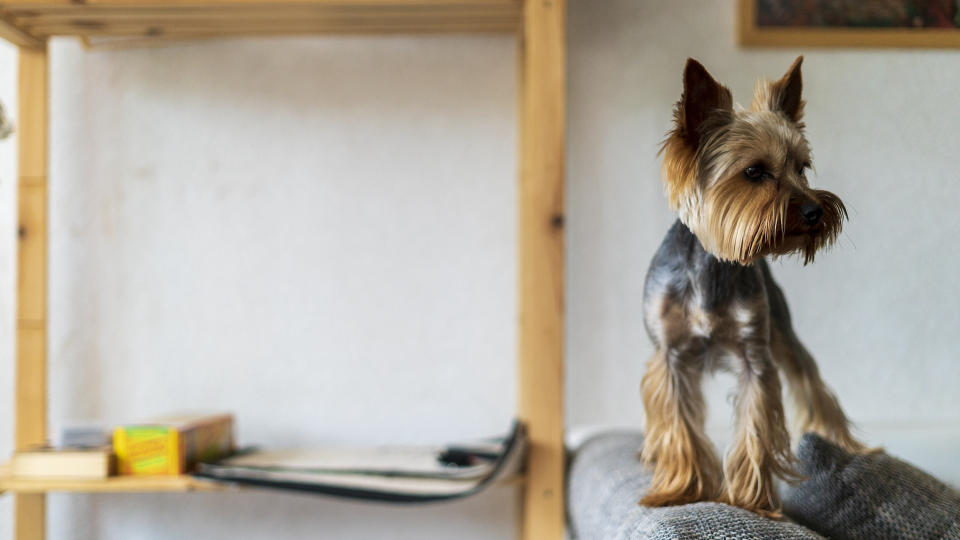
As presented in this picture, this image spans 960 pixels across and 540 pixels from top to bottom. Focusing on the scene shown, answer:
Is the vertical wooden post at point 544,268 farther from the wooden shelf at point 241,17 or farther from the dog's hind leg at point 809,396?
the dog's hind leg at point 809,396

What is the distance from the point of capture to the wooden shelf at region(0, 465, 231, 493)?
44.4 inches

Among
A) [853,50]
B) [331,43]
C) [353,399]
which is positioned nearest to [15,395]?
[353,399]

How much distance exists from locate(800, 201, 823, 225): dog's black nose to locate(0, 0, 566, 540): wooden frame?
2.17ft

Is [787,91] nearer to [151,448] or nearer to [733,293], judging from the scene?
[733,293]

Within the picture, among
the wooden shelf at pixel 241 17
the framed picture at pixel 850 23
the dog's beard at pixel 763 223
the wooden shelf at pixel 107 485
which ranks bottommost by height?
the wooden shelf at pixel 107 485

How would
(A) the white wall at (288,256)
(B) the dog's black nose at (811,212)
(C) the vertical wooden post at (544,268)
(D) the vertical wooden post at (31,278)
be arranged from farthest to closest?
1. (A) the white wall at (288,256)
2. (D) the vertical wooden post at (31,278)
3. (C) the vertical wooden post at (544,268)
4. (B) the dog's black nose at (811,212)

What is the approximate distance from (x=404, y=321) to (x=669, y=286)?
37.8 inches

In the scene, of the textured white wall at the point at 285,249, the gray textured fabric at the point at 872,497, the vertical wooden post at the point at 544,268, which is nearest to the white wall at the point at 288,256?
the textured white wall at the point at 285,249

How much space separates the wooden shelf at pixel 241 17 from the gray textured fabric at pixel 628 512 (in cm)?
71

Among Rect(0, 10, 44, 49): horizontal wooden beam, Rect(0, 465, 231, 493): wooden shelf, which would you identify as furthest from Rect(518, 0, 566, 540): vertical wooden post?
Rect(0, 10, 44, 49): horizontal wooden beam

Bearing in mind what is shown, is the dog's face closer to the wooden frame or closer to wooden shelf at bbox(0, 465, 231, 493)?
the wooden frame

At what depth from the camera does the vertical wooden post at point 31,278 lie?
1307mm

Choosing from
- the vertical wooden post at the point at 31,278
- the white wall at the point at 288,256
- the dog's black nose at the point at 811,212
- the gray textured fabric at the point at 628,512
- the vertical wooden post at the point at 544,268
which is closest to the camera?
the dog's black nose at the point at 811,212

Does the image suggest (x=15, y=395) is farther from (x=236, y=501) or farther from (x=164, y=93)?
(x=164, y=93)
